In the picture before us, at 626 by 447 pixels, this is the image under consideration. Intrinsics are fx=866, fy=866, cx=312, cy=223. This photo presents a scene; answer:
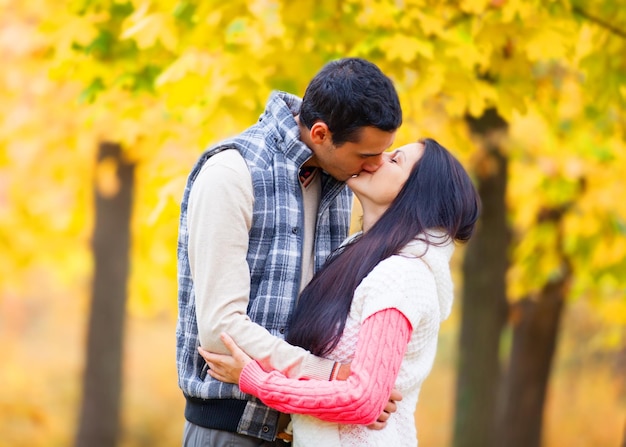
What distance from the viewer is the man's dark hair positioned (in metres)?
2.68

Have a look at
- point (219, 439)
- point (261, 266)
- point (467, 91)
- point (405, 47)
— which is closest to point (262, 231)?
point (261, 266)

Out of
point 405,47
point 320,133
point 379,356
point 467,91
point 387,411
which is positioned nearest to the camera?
point 379,356

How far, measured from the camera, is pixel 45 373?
17.4 m

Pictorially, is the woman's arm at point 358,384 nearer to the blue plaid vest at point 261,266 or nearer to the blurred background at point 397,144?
the blue plaid vest at point 261,266

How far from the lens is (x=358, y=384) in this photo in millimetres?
2443

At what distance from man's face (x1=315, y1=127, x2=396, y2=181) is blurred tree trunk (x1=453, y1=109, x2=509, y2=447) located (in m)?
3.72

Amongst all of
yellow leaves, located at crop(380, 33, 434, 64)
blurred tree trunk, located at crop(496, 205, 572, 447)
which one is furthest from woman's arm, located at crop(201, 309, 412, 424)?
blurred tree trunk, located at crop(496, 205, 572, 447)

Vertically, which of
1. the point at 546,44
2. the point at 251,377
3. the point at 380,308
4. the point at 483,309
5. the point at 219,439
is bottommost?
the point at 219,439

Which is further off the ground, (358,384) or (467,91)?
(467,91)

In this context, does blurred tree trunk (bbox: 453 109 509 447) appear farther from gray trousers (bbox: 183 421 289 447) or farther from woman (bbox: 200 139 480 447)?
gray trousers (bbox: 183 421 289 447)

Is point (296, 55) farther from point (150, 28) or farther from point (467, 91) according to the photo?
point (467, 91)

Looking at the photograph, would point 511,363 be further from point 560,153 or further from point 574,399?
point 574,399

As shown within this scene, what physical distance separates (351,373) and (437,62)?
191 centimetres

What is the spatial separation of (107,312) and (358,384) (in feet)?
23.8
